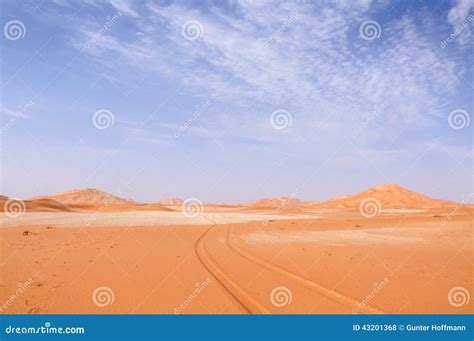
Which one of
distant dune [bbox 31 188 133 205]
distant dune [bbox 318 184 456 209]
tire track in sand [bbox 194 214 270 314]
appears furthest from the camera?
distant dune [bbox 31 188 133 205]

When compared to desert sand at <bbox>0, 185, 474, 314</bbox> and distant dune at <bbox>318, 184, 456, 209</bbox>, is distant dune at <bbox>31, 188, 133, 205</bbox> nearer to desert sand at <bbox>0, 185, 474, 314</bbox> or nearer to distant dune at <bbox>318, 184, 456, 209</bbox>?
distant dune at <bbox>318, 184, 456, 209</bbox>

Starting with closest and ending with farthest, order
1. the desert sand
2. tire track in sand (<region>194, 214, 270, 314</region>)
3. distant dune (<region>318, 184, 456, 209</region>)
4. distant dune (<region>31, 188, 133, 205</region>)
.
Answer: tire track in sand (<region>194, 214, 270, 314</region>) → the desert sand → distant dune (<region>318, 184, 456, 209</region>) → distant dune (<region>31, 188, 133, 205</region>)

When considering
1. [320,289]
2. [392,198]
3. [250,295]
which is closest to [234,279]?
[250,295]

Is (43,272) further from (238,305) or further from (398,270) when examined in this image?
(398,270)

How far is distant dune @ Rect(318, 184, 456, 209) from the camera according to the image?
80625 millimetres

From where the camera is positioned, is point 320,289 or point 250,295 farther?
point 320,289

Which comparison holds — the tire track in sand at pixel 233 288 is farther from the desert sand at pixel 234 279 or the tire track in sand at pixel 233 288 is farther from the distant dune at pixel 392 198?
the distant dune at pixel 392 198

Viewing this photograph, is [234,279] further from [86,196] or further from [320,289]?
[86,196]

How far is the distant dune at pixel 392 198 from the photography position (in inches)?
3174

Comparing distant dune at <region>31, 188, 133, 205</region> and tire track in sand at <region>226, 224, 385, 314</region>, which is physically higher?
tire track in sand at <region>226, 224, 385, 314</region>

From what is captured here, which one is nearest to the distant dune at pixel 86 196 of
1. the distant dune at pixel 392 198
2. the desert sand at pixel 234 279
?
the distant dune at pixel 392 198

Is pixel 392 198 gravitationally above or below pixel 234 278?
above

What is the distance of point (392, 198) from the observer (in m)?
84.5

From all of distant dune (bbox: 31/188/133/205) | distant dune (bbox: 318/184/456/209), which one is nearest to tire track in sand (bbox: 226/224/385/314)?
distant dune (bbox: 318/184/456/209)
